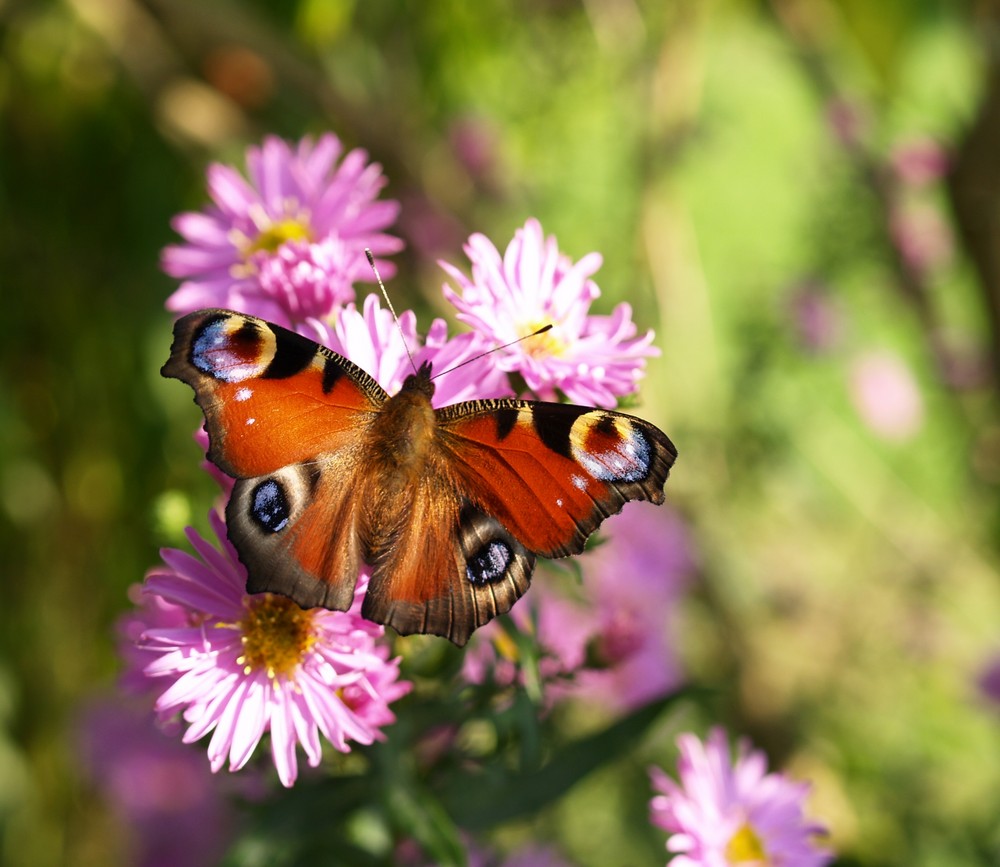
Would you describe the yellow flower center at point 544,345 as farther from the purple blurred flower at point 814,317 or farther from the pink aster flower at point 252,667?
the purple blurred flower at point 814,317

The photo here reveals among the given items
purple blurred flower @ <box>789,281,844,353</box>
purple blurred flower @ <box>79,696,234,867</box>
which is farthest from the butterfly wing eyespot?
purple blurred flower @ <box>789,281,844,353</box>

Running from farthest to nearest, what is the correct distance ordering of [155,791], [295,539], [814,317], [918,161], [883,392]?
[883,392] → [814,317] → [918,161] → [155,791] → [295,539]

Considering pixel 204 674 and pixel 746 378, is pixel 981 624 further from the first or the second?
pixel 204 674

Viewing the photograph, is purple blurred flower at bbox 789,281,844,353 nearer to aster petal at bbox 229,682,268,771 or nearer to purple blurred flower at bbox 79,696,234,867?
purple blurred flower at bbox 79,696,234,867

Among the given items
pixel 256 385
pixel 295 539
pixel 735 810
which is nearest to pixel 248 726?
pixel 295 539

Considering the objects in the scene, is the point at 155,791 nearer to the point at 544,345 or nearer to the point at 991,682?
the point at 544,345

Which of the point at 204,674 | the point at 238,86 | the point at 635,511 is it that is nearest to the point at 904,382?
the point at 635,511

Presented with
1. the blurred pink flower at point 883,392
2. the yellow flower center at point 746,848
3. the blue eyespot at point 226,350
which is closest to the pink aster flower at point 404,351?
the blue eyespot at point 226,350
